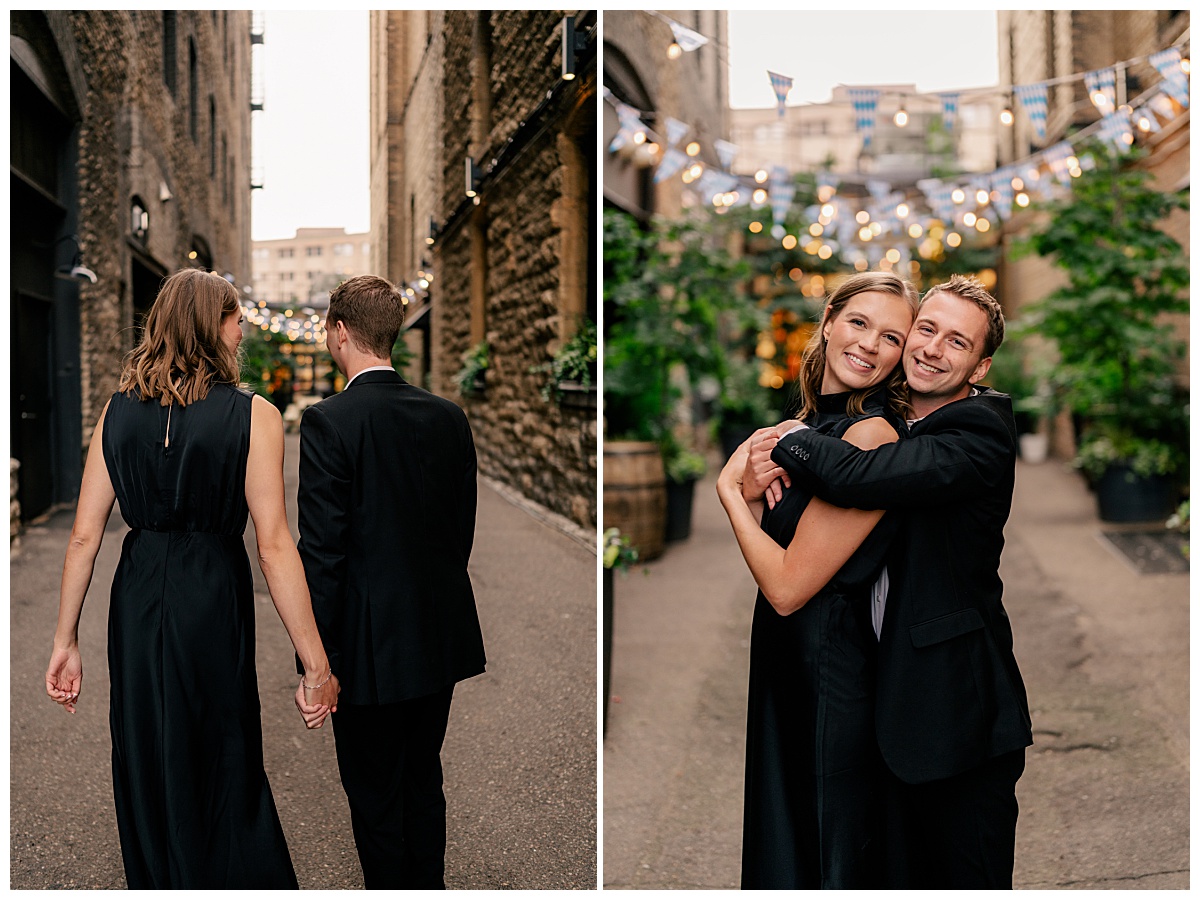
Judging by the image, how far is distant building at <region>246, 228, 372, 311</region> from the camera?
271cm

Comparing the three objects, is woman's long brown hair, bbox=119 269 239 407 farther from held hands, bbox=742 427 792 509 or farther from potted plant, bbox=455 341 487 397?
held hands, bbox=742 427 792 509

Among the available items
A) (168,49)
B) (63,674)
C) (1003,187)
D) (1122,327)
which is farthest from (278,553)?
(1122,327)

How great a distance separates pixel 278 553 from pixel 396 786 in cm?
66

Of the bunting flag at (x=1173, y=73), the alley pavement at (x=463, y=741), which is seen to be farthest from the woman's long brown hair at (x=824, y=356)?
the bunting flag at (x=1173, y=73)

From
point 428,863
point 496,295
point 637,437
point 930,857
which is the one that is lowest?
point 428,863

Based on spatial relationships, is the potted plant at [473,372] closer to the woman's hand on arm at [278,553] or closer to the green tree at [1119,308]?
the woman's hand on arm at [278,553]

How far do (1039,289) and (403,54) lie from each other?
1255cm

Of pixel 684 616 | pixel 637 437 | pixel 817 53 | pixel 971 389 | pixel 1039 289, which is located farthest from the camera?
pixel 1039 289

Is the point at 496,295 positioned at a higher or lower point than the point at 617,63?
lower

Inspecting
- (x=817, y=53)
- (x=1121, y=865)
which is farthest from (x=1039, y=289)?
(x=1121, y=865)

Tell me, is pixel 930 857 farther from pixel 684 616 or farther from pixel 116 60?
pixel 684 616

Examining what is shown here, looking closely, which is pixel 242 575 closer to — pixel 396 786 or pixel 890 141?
pixel 396 786

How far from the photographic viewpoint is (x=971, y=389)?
2037mm

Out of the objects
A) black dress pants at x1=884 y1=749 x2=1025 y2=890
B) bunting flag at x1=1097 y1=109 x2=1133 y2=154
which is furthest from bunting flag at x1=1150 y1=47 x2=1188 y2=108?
black dress pants at x1=884 y1=749 x2=1025 y2=890
